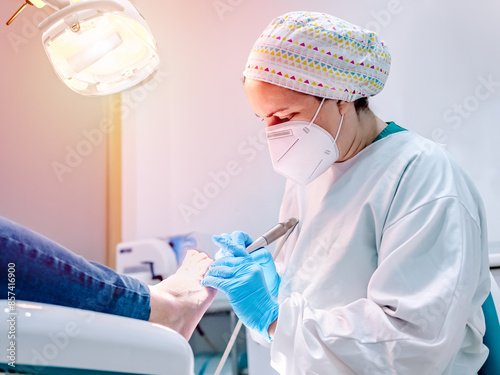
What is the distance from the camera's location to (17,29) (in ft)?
6.52

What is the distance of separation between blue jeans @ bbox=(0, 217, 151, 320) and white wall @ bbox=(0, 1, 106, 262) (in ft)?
4.05

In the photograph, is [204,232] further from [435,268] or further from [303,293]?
[435,268]

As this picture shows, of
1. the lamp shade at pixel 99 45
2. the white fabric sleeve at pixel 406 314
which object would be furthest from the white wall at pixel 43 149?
the white fabric sleeve at pixel 406 314

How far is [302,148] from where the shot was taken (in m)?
1.16

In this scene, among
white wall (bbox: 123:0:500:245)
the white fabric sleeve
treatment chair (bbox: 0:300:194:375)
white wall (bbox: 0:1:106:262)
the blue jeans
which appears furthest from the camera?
white wall (bbox: 0:1:106:262)

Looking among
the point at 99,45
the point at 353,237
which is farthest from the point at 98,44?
the point at 353,237

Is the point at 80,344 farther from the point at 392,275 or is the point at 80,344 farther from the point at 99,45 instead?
the point at 99,45

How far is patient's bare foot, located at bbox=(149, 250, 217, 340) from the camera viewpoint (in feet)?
3.21

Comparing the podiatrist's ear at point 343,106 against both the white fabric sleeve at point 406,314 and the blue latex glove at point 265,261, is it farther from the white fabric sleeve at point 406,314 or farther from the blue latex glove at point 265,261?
the blue latex glove at point 265,261

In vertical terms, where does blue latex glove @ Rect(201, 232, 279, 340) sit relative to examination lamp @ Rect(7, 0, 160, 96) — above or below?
below

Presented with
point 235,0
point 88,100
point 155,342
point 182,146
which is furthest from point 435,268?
point 88,100

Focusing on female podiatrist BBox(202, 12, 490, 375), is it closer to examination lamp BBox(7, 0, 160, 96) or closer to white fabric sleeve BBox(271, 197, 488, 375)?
white fabric sleeve BBox(271, 197, 488, 375)

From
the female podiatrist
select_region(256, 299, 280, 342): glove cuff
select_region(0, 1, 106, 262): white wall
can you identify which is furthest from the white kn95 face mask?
select_region(0, 1, 106, 262): white wall

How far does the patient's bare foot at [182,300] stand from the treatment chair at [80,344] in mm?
289
